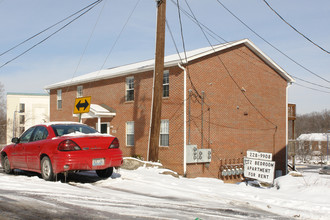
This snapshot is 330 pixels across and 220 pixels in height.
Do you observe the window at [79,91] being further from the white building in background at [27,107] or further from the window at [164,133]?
the white building in background at [27,107]

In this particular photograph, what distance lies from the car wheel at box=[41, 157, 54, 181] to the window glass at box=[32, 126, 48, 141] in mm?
632

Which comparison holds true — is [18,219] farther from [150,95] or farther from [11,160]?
[150,95]

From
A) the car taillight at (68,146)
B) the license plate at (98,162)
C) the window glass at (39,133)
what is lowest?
the license plate at (98,162)

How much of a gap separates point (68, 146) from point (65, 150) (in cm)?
11

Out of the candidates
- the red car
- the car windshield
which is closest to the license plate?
the red car

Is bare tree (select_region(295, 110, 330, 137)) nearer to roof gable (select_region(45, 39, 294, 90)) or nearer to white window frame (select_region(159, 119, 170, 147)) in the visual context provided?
roof gable (select_region(45, 39, 294, 90))

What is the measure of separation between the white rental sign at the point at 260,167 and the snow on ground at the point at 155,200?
1.95 metres

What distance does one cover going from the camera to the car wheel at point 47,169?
9000 mm

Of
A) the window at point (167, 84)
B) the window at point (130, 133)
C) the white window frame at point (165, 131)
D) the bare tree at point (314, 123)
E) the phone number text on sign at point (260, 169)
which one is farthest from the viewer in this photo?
the bare tree at point (314, 123)

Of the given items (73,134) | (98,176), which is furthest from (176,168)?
(73,134)

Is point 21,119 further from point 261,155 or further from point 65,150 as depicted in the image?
point 65,150

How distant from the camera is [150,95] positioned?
69.6 feet

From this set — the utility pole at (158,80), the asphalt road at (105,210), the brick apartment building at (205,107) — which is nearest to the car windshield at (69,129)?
the asphalt road at (105,210)

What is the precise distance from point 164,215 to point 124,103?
57.5ft
